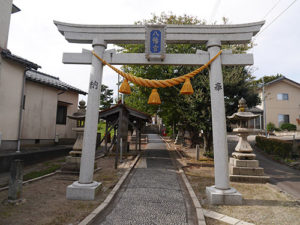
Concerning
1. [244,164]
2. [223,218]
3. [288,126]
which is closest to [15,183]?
[223,218]

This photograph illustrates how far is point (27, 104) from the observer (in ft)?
41.0

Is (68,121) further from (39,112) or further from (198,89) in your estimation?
(198,89)

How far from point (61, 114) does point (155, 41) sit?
13851 millimetres

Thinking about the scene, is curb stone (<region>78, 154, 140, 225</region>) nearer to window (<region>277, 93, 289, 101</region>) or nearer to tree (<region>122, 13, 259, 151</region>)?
tree (<region>122, 13, 259, 151</region>)

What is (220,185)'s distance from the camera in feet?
17.5

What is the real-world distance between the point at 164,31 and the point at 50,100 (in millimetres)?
12305

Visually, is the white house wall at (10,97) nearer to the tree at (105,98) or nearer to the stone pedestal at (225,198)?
the stone pedestal at (225,198)

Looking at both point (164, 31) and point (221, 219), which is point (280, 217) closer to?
point (221, 219)

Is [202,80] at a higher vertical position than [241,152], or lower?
higher

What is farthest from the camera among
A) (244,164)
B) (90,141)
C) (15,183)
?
(244,164)

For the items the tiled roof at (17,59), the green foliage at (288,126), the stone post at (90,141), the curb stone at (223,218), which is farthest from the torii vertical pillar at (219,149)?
the green foliage at (288,126)

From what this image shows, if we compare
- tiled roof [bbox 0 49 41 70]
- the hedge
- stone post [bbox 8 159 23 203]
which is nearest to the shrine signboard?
stone post [bbox 8 159 23 203]

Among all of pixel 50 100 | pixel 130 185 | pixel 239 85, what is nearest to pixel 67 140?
pixel 50 100

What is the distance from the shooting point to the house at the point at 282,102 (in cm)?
2754
